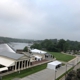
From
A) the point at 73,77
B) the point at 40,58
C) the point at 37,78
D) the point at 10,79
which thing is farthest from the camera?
the point at 40,58

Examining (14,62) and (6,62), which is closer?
(14,62)

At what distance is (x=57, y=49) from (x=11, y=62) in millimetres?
53823

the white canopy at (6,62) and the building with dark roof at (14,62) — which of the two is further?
the white canopy at (6,62)

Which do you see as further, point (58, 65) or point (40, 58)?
point (40, 58)

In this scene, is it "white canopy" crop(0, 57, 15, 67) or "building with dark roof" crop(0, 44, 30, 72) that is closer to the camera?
"building with dark roof" crop(0, 44, 30, 72)

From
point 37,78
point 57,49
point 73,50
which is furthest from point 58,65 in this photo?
point 73,50

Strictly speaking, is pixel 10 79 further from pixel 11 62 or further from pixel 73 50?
pixel 73 50

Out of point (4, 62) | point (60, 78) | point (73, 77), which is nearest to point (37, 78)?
point (60, 78)

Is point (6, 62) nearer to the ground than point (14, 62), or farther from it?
nearer to the ground

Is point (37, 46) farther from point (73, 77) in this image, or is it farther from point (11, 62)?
point (73, 77)

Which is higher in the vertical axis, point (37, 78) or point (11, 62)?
point (11, 62)

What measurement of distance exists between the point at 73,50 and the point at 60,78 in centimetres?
7424

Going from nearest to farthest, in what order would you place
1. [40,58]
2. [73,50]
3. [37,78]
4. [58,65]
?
[37,78] → [58,65] → [40,58] → [73,50]

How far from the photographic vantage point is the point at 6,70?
A: 2562cm
